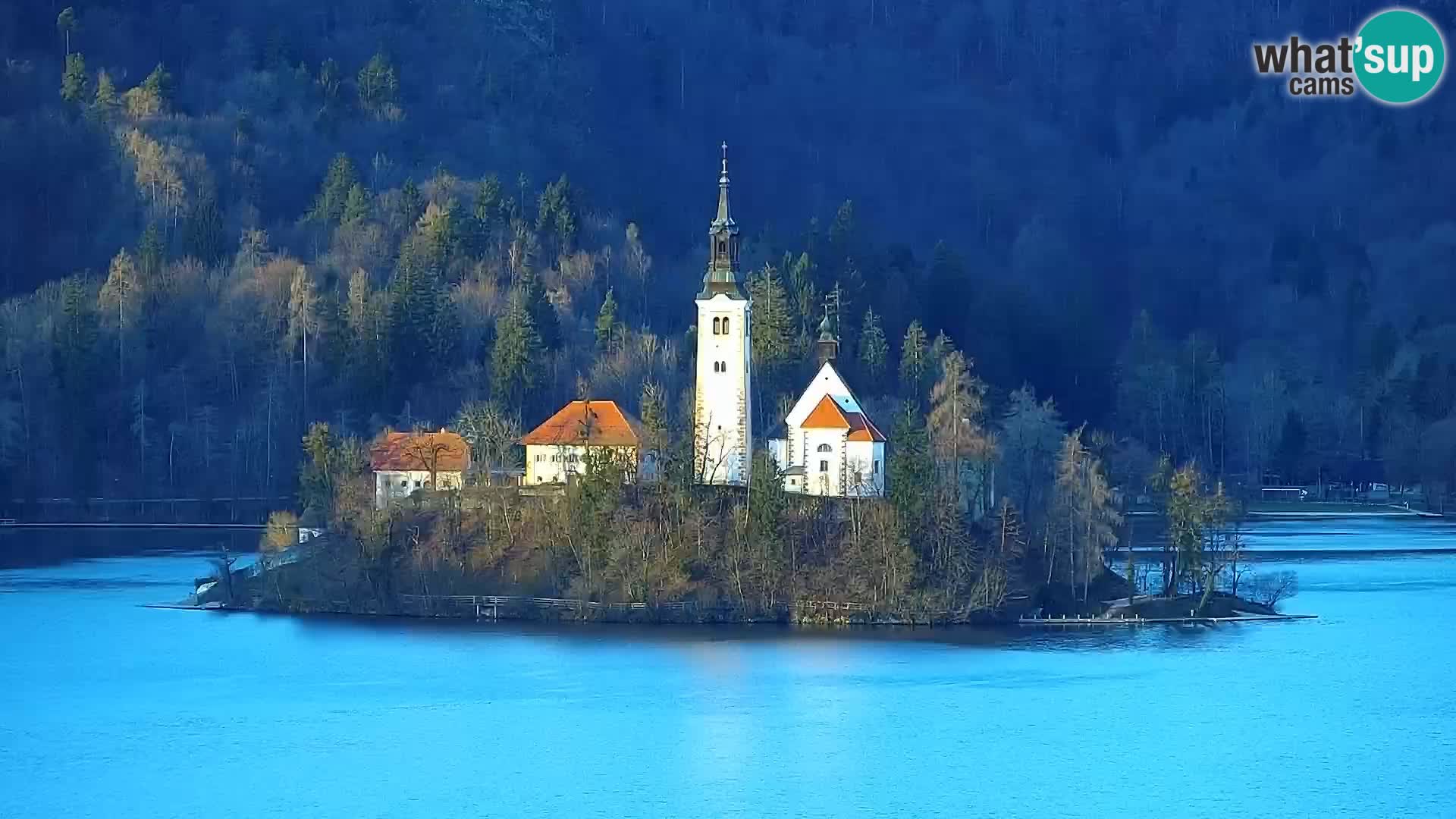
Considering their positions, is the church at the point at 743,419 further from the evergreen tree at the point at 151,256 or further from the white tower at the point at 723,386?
the evergreen tree at the point at 151,256

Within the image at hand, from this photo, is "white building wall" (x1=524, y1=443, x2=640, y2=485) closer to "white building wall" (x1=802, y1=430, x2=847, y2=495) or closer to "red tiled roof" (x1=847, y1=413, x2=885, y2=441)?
"white building wall" (x1=802, y1=430, x2=847, y2=495)

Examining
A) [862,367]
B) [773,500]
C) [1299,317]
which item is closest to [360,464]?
[773,500]

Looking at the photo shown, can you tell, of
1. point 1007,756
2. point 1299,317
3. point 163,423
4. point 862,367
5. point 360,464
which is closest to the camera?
point 1007,756

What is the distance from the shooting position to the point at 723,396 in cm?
7081

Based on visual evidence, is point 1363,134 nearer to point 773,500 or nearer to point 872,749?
point 773,500

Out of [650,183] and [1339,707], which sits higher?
[650,183]

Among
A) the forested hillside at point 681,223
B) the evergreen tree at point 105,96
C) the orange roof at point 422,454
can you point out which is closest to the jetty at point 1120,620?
the forested hillside at point 681,223

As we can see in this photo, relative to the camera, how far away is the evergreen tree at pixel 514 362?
91312 mm

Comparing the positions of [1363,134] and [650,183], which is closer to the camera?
[650,183]

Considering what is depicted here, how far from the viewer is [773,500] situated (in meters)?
67.4

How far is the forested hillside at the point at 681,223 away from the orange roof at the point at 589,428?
7755 mm

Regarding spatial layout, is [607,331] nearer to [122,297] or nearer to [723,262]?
[122,297]

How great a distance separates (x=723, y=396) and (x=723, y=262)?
3.65 meters

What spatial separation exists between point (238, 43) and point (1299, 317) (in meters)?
59.7
